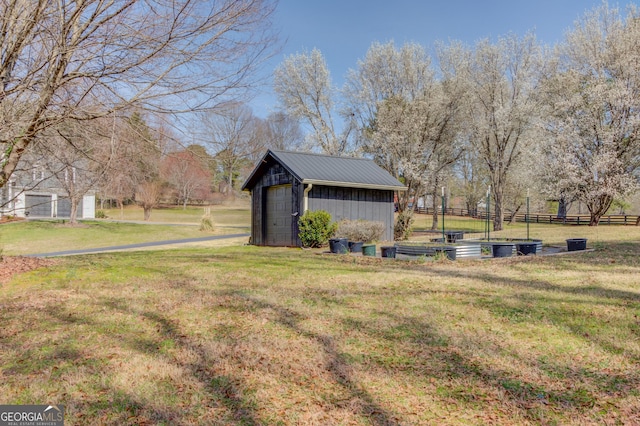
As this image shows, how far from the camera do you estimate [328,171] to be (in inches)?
622

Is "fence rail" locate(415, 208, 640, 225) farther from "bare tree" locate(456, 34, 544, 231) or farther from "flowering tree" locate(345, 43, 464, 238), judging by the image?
"flowering tree" locate(345, 43, 464, 238)

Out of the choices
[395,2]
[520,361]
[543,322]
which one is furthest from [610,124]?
[520,361]

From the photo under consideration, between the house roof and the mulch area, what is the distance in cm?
795

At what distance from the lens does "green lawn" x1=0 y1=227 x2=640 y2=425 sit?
9.16 ft

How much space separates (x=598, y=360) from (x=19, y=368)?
4.87m

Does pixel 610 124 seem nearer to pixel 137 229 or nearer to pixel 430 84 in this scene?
pixel 430 84

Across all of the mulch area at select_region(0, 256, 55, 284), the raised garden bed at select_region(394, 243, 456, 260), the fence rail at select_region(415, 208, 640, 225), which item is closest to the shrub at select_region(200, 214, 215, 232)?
the raised garden bed at select_region(394, 243, 456, 260)

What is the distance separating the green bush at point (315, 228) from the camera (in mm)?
14055

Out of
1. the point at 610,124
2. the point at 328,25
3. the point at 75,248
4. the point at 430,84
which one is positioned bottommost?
the point at 75,248

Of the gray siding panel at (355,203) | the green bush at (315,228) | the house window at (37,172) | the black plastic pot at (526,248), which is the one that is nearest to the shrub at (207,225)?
the gray siding panel at (355,203)

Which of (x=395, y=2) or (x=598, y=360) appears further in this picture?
(x=395, y=2)

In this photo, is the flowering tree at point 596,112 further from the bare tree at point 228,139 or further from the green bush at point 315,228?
the bare tree at point 228,139

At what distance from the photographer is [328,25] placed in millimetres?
13203

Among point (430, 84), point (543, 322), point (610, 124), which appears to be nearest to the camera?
point (543, 322)
